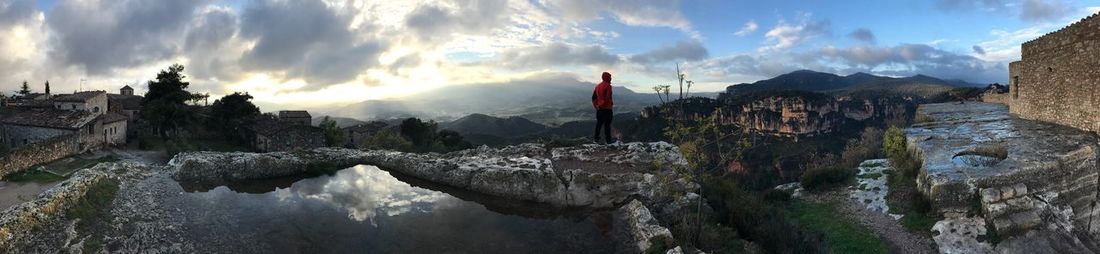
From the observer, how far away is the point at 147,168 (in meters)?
17.4

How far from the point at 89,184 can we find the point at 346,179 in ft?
20.9

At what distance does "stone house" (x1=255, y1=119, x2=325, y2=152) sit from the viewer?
3338cm

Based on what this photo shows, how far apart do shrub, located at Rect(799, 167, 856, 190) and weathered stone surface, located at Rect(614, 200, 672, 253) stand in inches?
547

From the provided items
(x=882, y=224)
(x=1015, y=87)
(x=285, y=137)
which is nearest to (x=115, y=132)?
(x=285, y=137)

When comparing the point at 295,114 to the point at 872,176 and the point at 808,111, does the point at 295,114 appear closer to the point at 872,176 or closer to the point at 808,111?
the point at 872,176

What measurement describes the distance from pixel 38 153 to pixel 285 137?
14105mm

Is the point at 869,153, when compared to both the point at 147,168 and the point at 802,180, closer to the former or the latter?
the point at 802,180

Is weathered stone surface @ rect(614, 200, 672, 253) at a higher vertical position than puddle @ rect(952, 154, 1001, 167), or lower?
lower

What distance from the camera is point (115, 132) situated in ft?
96.7

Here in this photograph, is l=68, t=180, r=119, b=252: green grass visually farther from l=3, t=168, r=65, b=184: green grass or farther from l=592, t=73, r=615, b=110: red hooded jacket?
l=592, t=73, r=615, b=110: red hooded jacket

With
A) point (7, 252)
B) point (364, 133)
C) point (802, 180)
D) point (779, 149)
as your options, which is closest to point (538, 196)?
point (7, 252)

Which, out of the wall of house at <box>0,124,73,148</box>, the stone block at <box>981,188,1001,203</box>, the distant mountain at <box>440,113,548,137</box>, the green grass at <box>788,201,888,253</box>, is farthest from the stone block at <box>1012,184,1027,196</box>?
the distant mountain at <box>440,113,548,137</box>

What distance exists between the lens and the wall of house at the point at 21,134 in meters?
25.4

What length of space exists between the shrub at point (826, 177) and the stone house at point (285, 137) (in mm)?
29096
